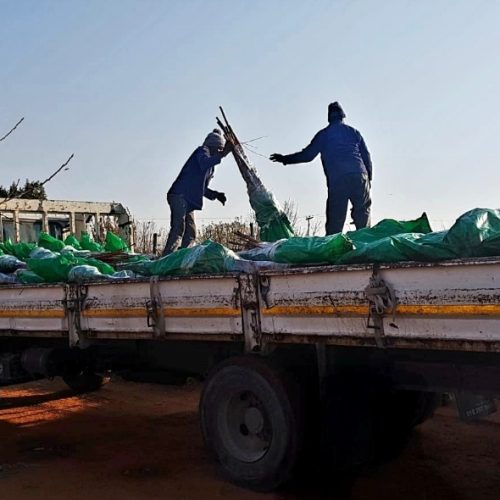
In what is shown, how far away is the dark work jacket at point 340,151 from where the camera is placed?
7133mm

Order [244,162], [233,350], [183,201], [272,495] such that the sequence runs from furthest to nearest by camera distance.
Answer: [183,201]
[244,162]
[233,350]
[272,495]

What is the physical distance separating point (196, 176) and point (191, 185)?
134 millimetres

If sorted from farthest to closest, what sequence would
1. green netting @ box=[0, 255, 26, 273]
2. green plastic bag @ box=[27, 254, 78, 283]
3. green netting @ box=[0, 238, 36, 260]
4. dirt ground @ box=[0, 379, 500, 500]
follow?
green netting @ box=[0, 238, 36, 260] < green netting @ box=[0, 255, 26, 273] < green plastic bag @ box=[27, 254, 78, 283] < dirt ground @ box=[0, 379, 500, 500]

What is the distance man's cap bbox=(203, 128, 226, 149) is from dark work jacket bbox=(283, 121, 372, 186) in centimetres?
148

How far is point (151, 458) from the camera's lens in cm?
541

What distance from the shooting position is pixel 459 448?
5.50m

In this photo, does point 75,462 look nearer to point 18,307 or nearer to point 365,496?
point 18,307

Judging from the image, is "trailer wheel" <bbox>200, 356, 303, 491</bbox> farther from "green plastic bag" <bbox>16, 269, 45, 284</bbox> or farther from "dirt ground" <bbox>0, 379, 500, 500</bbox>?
"green plastic bag" <bbox>16, 269, 45, 284</bbox>

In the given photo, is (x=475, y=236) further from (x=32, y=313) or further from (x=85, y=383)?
(x=85, y=383)

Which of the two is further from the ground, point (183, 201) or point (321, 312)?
point (183, 201)

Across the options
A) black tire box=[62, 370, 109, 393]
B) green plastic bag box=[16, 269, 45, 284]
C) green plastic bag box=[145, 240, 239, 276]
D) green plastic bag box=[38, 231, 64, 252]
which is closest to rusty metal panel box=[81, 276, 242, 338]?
green plastic bag box=[145, 240, 239, 276]

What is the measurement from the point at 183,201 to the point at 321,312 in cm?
527

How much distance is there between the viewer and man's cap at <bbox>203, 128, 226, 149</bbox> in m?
8.62

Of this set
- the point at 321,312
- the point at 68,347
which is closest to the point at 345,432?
the point at 321,312
